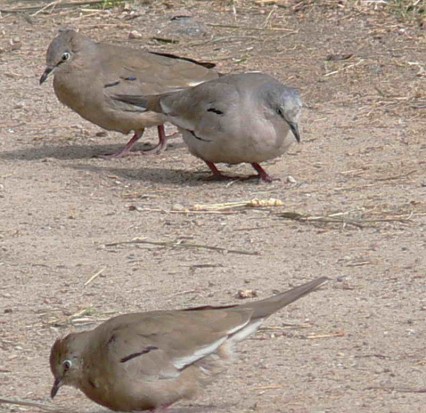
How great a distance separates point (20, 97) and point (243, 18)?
2419mm

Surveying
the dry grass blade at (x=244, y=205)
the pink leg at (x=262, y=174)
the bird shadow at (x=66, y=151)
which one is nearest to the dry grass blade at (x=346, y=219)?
the dry grass blade at (x=244, y=205)

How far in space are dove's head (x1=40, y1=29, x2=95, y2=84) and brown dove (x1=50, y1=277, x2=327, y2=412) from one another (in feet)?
16.2

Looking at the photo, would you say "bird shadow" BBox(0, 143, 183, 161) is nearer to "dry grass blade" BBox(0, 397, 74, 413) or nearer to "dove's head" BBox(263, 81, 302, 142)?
"dove's head" BBox(263, 81, 302, 142)

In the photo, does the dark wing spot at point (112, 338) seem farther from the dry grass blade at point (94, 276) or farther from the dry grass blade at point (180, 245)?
the dry grass blade at point (180, 245)

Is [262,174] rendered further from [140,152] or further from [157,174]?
[140,152]

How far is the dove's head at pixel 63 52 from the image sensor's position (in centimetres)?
1004

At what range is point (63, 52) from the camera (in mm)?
10055

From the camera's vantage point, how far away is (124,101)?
980cm

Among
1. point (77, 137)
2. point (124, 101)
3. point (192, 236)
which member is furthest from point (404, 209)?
point (77, 137)

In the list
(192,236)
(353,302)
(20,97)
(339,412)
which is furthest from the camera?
(20,97)

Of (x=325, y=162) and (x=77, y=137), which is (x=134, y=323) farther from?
(x=77, y=137)

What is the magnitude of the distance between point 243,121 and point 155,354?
3.68m

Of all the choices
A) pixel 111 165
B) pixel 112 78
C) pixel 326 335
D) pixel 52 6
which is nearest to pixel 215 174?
pixel 111 165

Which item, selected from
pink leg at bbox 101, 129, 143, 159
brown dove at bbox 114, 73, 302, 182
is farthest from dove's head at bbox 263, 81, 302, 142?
pink leg at bbox 101, 129, 143, 159
